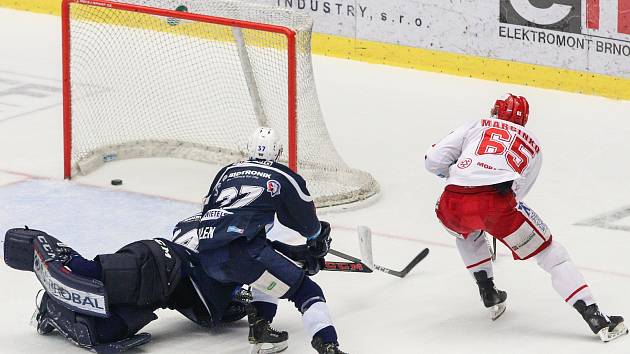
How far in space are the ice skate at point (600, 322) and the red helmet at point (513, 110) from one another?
2.72 ft

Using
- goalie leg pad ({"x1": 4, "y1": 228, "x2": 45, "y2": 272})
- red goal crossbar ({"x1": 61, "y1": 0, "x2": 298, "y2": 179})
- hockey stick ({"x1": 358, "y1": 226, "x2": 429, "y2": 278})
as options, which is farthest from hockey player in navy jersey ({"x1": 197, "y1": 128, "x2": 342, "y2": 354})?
red goal crossbar ({"x1": 61, "y1": 0, "x2": 298, "y2": 179})

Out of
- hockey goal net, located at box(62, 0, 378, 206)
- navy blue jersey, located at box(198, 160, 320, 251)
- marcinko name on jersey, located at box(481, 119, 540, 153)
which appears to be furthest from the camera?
hockey goal net, located at box(62, 0, 378, 206)

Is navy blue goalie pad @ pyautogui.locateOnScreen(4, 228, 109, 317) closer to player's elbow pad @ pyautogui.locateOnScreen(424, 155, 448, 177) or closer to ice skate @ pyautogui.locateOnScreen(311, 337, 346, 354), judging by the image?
ice skate @ pyautogui.locateOnScreen(311, 337, 346, 354)

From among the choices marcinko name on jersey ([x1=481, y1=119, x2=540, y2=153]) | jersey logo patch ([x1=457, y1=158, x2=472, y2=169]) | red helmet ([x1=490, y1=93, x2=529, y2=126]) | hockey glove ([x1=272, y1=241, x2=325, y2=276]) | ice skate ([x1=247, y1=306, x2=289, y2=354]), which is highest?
red helmet ([x1=490, y1=93, x2=529, y2=126])

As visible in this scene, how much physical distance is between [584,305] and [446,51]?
15.0 ft

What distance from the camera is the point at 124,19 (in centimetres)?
1050

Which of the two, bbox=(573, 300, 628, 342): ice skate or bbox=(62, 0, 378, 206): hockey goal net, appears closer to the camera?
bbox=(573, 300, 628, 342): ice skate

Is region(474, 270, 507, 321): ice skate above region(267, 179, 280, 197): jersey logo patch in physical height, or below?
below

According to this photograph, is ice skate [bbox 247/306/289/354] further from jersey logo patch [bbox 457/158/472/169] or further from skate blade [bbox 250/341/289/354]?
jersey logo patch [bbox 457/158/472/169]

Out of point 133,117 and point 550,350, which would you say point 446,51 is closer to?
point 133,117

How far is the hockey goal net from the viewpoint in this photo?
954 cm

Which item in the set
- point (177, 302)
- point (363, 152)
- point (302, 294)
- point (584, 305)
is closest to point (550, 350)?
point (584, 305)

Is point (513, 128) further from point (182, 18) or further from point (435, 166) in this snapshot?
point (182, 18)

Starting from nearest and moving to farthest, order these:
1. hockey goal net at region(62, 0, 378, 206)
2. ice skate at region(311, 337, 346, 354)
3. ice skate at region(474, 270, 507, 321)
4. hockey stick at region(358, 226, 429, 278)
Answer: ice skate at region(311, 337, 346, 354) → ice skate at region(474, 270, 507, 321) → hockey stick at region(358, 226, 429, 278) → hockey goal net at region(62, 0, 378, 206)
